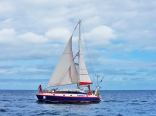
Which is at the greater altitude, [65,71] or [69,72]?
[65,71]

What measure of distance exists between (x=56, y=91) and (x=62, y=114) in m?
18.2

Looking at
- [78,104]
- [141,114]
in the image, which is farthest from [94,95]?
[141,114]

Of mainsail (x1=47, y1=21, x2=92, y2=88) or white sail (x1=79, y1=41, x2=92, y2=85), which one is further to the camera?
white sail (x1=79, y1=41, x2=92, y2=85)

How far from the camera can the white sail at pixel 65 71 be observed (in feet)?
235

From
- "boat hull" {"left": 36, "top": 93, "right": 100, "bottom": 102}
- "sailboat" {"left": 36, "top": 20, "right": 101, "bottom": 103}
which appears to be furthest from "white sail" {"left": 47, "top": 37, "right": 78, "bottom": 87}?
"boat hull" {"left": 36, "top": 93, "right": 100, "bottom": 102}

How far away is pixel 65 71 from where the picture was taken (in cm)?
7169

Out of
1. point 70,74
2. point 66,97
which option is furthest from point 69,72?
point 66,97

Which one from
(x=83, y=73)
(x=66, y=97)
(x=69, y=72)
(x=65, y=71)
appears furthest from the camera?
(x=83, y=73)

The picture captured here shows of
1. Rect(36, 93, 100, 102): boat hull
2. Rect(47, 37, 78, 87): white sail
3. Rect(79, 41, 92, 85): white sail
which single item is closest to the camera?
Rect(36, 93, 100, 102): boat hull

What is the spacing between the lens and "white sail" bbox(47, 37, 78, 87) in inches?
2817

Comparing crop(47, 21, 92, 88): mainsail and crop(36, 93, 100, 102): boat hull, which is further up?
crop(47, 21, 92, 88): mainsail

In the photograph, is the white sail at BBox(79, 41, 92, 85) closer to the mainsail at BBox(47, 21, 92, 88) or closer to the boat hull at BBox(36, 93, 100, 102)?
the mainsail at BBox(47, 21, 92, 88)

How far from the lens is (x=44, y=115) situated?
49.9 metres

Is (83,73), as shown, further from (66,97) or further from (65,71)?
(66,97)
